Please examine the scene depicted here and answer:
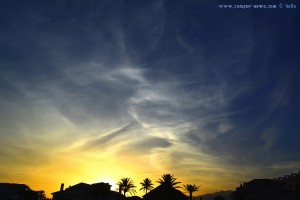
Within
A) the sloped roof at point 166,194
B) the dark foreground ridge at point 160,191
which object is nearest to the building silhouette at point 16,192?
the dark foreground ridge at point 160,191

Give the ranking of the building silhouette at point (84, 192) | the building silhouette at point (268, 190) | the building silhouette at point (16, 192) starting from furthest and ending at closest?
the building silhouette at point (16, 192)
the building silhouette at point (84, 192)
the building silhouette at point (268, 190)

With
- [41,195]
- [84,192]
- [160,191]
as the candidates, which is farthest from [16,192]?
[160,191]

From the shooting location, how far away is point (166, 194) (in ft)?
202

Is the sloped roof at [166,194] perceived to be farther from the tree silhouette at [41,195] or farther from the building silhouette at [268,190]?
the tree silhouette at [41,195]

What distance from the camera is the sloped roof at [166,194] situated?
200ft

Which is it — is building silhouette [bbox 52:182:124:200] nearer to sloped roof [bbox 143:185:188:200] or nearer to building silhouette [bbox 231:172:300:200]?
sloped roof [bbox 143:185:188:200]

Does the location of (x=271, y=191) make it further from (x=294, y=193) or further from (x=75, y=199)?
(x=75, y=199)

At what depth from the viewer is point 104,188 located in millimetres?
85250

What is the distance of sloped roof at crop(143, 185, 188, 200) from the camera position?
200 feet

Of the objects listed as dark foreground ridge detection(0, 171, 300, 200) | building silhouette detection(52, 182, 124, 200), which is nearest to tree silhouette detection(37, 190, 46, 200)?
dark foreground ridge detection(0, 171, 300, 200)

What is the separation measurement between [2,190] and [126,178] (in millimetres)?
39687

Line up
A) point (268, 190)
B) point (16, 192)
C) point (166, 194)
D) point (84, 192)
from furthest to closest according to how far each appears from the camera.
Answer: point (16, 192) < point (84, 192) < point (268, 190) < point (166, 194)

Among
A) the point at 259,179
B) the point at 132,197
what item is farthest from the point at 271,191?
the point at 132,197

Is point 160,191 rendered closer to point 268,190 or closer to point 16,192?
point 268,190
